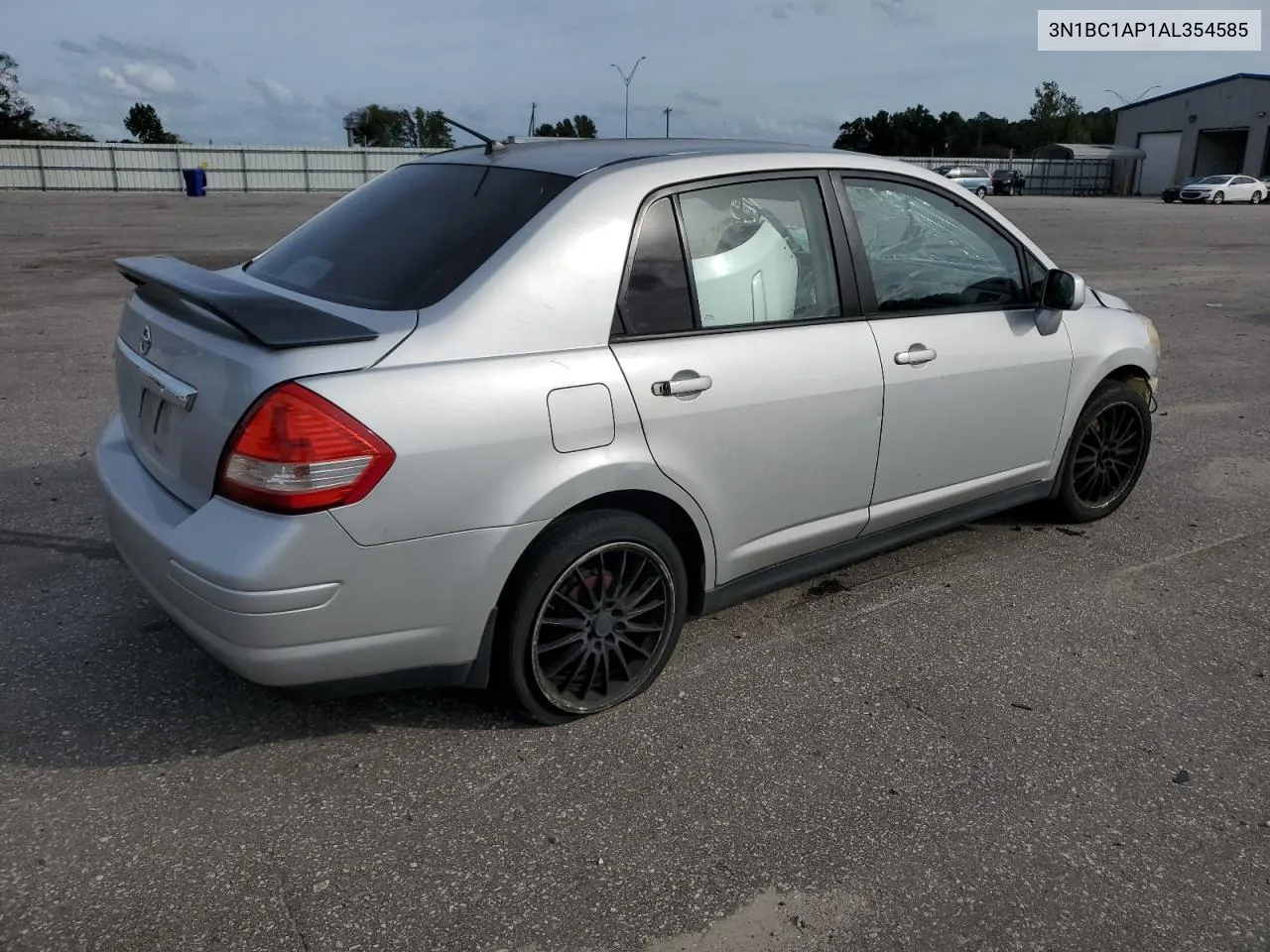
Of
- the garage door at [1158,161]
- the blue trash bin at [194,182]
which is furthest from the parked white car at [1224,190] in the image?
the blue trash bin at [194,182]

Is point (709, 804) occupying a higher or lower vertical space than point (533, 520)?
lower

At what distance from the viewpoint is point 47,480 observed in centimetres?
529

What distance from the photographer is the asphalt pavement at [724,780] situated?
2443 millimetres

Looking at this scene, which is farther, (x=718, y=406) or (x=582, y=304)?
(x=718, y=406)

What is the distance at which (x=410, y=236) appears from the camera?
3.31m

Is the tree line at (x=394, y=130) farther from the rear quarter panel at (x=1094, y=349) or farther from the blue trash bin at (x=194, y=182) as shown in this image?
the rear quarter panel at (x=1094, y=349)

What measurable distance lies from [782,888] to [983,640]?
1.64 meters

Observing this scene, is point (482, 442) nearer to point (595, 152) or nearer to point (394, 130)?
point (595, 152)

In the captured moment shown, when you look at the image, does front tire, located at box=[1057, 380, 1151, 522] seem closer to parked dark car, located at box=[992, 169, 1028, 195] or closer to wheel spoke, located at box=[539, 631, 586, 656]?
wheel spoke, located at box=[539, 631, 586, 656]

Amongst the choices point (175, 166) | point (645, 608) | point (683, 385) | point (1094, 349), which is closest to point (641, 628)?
point (645, 608)

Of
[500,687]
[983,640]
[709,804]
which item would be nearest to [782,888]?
[709,804]

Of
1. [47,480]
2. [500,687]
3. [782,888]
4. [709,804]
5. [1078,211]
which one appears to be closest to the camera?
[782,888]

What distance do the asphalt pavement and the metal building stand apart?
6939 cm

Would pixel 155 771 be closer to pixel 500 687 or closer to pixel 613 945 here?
pixel 500 687
